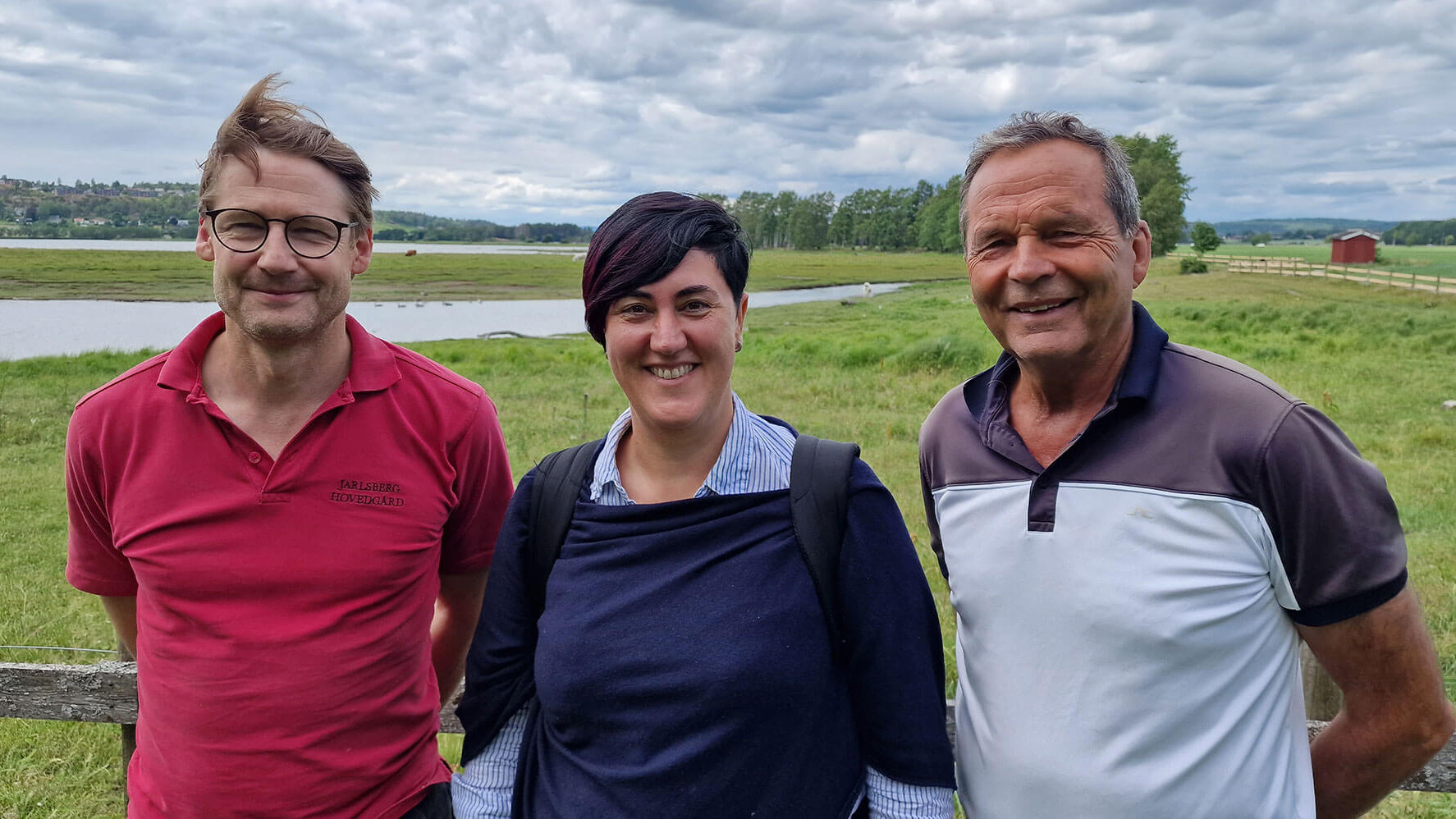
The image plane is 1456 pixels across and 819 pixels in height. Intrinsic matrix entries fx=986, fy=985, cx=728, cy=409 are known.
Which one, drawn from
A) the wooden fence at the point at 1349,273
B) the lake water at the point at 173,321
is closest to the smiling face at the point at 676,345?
A: the lake water at the point at 173,321

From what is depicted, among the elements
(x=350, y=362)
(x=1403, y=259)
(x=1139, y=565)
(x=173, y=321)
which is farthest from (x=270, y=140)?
(x=1403, y=259)

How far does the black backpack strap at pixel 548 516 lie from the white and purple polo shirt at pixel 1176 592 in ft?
3.44

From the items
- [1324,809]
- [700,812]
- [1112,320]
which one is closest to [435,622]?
[700,812]

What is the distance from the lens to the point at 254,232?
2807mm

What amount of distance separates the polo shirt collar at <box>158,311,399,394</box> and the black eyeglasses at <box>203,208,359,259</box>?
0.25 metres

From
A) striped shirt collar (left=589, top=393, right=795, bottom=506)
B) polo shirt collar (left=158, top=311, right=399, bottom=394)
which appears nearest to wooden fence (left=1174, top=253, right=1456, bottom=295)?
striped shirt collar (left=589, top=393, right=795, bottom=506)

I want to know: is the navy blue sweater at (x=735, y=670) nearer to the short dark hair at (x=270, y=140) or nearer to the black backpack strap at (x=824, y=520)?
the black backpack strap at (x=824, y=520)

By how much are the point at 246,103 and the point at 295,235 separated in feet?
1.41

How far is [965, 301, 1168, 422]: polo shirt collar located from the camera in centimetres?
238

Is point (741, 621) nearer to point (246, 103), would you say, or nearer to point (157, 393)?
point (157, 393)

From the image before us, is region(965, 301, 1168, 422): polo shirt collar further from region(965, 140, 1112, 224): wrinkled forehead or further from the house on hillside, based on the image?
the house on hillside

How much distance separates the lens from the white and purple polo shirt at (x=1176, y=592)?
218 cm

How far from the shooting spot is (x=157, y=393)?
2805 millimetres

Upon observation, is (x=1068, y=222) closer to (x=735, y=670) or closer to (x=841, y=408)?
(x=735, y=670)
